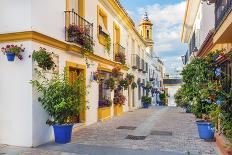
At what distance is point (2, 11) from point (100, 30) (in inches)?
265

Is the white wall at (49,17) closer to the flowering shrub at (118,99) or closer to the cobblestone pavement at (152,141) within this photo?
the cobblestone pavement at (152,141)

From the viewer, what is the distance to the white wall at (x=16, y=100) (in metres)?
8.52

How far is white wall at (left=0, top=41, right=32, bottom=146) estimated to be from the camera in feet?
28.0

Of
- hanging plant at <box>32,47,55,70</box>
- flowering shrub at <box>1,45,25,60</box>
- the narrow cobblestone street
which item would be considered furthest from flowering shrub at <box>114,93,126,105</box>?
flowering shrub at <box>1,45,25,60</box>

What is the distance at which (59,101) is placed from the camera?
8.66 meters

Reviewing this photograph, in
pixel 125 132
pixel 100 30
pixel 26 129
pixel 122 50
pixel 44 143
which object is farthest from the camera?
pixel 122 50

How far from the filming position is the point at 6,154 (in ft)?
25.0

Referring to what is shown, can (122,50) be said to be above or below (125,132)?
above

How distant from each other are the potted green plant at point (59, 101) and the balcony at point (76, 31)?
86.3 inches

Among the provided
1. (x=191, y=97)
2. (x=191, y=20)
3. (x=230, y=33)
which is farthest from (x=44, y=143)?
(x=191, y=20)

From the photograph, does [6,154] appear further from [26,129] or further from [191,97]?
A: [191,97]

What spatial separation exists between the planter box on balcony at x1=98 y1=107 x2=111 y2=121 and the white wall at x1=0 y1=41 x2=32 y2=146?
618cm

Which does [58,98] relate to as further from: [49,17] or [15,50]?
[49,17]

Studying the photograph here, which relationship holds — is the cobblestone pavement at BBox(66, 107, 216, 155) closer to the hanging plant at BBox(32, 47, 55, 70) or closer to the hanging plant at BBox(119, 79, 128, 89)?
the hanging plant at BBox(32, 47, 55, 70)
